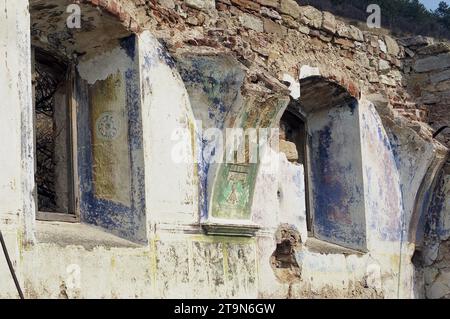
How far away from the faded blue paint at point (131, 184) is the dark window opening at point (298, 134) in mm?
2384

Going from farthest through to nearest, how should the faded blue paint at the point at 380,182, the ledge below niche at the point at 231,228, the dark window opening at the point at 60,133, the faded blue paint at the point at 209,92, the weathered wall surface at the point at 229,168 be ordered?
1. the faded blue paint at the point at 380,182
2. the faded blue paint at the point at 209,92
3. the ledge below niche at the point at 231,228
4. the dark window opening at the point at 60,133
5. the weathered wall surface at the point at 229,168

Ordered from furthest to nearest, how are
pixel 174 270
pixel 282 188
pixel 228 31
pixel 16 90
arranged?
pixel 282 188, pixel 228 31, pixel 174 270, pixel 16 90

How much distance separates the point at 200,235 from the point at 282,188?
1526mm

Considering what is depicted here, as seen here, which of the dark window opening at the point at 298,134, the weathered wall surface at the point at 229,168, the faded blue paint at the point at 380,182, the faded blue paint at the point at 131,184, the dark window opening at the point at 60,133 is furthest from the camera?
the faded blue paint at the point at 380,182

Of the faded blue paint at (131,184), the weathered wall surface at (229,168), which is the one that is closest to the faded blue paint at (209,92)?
the weathered wall surface at (229,168)

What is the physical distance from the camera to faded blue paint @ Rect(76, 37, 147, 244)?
7773mm

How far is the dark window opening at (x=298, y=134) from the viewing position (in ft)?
32.9

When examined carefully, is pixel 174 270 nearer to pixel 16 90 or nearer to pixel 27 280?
pixel 27 280

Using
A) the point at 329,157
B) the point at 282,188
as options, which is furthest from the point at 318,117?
the point at 282,188

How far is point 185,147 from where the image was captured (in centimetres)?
822

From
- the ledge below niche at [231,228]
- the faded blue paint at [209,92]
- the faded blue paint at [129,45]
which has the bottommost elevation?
the ledge below niche at [231,228]

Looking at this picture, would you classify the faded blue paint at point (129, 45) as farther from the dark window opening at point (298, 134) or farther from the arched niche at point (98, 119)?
the dark window opening at point (298, 134)

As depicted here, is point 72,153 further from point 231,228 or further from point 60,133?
point 231,228
